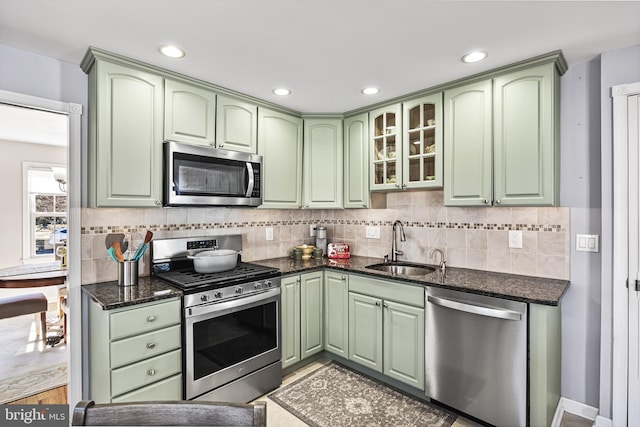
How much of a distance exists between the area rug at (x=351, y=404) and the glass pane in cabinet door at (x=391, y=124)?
2056mm

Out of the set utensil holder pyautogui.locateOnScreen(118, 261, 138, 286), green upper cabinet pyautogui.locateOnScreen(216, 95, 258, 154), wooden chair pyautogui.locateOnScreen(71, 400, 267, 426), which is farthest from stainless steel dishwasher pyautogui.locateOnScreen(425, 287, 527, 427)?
utensil holder pyautogui.locateOnScreen(118, 261, 138, 286)

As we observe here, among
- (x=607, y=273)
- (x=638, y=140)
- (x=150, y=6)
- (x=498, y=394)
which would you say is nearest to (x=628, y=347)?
(x=607, y=273)

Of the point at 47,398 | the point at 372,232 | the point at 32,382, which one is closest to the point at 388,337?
the point at 372,232

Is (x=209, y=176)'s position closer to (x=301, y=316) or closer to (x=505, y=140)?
(x=301, y=316)

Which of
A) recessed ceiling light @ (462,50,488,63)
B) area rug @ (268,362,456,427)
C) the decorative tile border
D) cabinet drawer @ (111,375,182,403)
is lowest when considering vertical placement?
area rug @ (268,362,456,427)

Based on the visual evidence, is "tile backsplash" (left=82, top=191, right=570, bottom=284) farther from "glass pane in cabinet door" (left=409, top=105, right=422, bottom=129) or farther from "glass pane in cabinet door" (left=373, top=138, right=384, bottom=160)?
"glass pane in cabinet door" (left=409, top=105, right=422, bottom=129)

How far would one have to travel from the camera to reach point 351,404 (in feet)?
7.61

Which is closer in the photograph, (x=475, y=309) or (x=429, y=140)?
(x=475, y=309)

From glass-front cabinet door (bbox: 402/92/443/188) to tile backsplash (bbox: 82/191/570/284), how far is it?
28cm

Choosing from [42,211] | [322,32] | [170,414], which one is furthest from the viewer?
[42,211]

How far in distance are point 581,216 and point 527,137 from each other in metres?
0.63

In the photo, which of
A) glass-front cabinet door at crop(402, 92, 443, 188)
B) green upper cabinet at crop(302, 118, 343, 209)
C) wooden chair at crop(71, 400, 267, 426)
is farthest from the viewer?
green upper cabinet at crop(302, 118, 343, 209)

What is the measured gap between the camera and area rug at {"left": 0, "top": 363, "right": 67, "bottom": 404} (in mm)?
2428

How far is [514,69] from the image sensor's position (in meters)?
2.14
